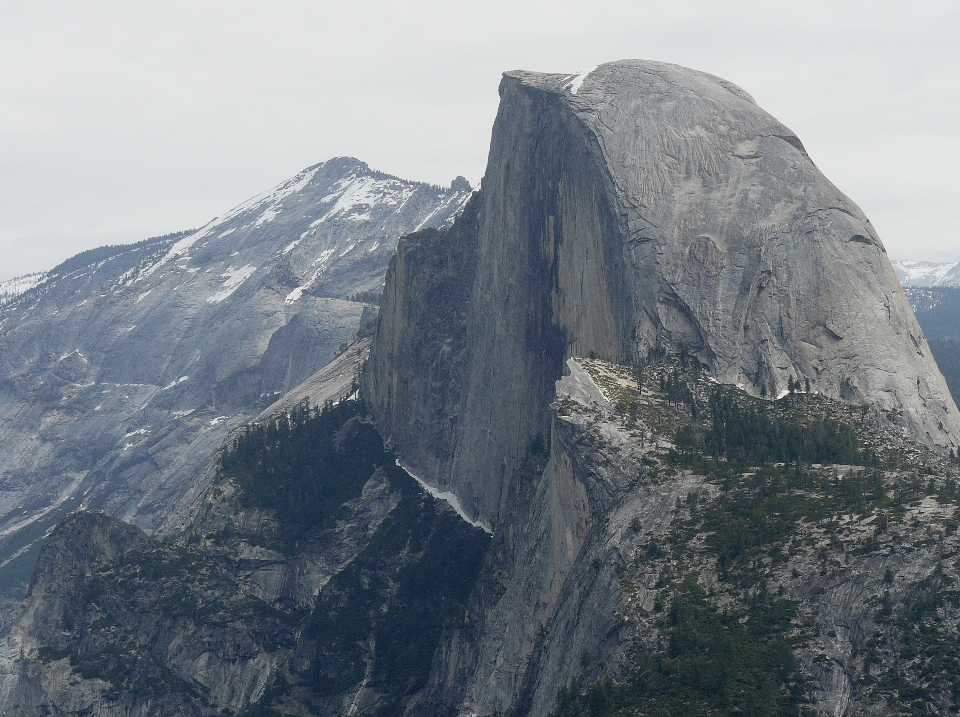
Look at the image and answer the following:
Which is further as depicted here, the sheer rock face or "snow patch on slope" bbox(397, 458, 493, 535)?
"snow patch on slope" bbox(397, 458, 493, 535)

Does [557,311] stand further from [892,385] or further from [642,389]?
[892,385]

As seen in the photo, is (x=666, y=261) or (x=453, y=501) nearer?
(x=666, y=261)

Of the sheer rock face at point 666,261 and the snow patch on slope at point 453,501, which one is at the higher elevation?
the sheer rock face at point 666,261

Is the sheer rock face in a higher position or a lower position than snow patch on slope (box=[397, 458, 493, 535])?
higher

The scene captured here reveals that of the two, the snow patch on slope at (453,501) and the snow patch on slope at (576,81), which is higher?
the snow patch on slope at (576,81)

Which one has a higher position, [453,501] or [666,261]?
[666,261]

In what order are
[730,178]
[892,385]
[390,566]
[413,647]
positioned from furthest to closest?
[390,566]
[413,647]
[730,178]
[892,385]

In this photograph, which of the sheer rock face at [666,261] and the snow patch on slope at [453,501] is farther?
the snow patch on slope at [453,501]

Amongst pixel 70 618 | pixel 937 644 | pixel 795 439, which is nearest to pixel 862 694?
pixel 937 644
